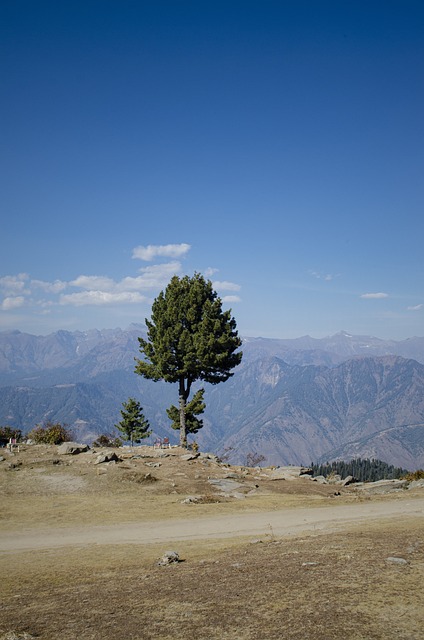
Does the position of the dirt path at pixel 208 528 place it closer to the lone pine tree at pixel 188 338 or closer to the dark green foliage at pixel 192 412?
the lone pine tree at pixel 188 338

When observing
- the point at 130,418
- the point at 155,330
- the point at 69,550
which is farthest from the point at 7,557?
the point at 130,418

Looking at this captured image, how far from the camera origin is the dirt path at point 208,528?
1716 cm

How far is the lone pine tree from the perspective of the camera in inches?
1688

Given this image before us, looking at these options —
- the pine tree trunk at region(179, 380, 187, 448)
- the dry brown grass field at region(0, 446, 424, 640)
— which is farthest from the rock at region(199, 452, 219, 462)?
the dry brown grass field at region(0, 446, 424, 640)

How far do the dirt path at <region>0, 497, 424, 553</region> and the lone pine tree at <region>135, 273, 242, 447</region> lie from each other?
72.8ft

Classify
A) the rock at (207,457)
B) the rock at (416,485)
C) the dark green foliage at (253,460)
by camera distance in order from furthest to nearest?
the dark green foliage at (253,460)
the rock at (207,457)
the rock at (416,485)

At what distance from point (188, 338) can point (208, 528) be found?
986 inches

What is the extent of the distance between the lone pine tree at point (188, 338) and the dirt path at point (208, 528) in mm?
22201

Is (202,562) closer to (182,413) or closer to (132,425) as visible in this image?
(182,413)

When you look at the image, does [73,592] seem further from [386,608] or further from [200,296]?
[200,296]

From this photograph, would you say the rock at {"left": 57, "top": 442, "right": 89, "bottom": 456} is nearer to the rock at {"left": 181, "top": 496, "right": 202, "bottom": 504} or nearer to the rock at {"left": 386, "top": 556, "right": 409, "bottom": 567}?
the rock at {"left": 181, "top": 496, "right": 202, "bottom": 504}

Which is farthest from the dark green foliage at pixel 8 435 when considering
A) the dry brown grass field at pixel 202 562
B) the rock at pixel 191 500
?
the rock at pixel 191 500

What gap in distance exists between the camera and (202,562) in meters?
12.7

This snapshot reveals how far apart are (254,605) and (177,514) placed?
48.3 feet
